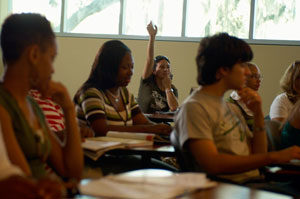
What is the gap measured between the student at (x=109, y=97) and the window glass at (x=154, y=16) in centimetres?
488

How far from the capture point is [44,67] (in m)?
1.66

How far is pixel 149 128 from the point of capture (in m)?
3.12

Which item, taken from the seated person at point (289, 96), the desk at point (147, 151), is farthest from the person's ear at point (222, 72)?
the seated person at point (289, 96)

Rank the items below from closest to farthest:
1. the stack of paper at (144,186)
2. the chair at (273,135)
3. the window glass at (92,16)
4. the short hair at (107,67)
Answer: the stack of paper at (144,186)
the chair at (273,135)
the short hair at (107,67)
the window glass at (92,16)

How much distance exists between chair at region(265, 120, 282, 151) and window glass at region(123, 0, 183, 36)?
203 inches

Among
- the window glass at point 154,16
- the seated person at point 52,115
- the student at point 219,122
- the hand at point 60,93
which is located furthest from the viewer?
the window glass at point 154,16

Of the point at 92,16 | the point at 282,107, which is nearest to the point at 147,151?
the point at 282,107

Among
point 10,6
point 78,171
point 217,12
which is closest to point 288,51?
point 217,12

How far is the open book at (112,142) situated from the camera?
2.28m

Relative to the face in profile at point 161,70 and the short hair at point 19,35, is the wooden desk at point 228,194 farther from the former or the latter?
the face in profile at point 161,70

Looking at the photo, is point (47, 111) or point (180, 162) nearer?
point (180, 162)

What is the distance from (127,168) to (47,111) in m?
0.58

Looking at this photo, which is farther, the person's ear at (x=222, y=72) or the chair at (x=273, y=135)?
the chair at (x=273, y=135)

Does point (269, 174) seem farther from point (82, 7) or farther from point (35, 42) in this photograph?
point (82, 7)
